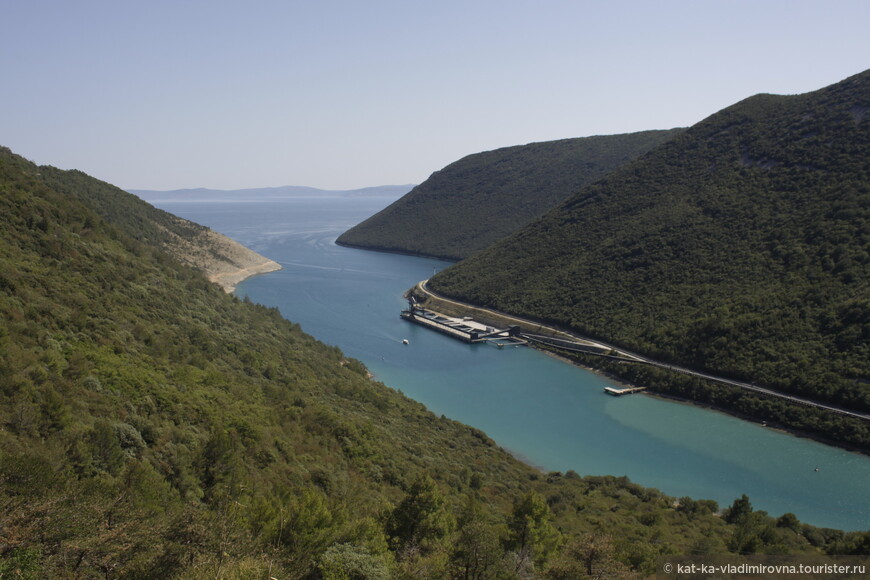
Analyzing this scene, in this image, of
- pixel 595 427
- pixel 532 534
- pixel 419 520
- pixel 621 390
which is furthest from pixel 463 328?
pixel 419 520

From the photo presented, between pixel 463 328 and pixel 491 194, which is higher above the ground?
pixel 491 194

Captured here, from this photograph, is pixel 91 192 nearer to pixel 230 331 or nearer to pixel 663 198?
pixel 230 331

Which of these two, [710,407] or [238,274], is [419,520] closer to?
[710,407]

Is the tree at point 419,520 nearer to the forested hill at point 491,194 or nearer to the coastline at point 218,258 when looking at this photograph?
the coastline at point 218,258

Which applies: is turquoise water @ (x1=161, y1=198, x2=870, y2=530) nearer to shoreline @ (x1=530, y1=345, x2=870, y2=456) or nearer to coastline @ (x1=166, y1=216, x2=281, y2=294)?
→ shoreline @ (x1=530, y1=345, x2=870, y2=456)

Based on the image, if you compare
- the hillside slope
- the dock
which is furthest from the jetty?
the hillside slope

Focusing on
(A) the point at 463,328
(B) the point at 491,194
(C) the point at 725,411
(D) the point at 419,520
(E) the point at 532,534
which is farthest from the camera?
(B) the point at 491,194

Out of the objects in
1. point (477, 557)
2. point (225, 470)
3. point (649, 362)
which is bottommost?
point (649, 362)
